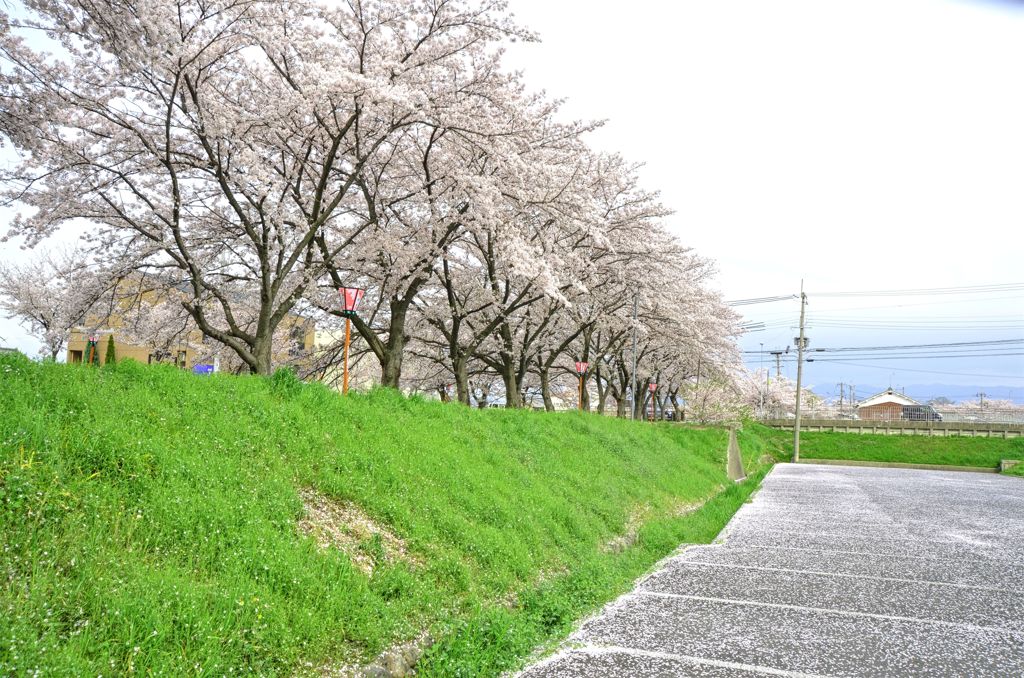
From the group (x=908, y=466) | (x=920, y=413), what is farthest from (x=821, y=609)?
(x=920, y=413)

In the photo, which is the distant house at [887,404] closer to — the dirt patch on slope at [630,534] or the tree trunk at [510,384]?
the tree trunk at [510,384]

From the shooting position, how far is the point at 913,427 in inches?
2216

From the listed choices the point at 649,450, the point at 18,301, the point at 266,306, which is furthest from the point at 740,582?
the point at 18,301

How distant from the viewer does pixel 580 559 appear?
8.92 metres

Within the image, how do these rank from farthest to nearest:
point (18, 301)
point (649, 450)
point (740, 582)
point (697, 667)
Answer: point (18, 301) < point (649, 450) < point (740, 582) < point (697, 667)

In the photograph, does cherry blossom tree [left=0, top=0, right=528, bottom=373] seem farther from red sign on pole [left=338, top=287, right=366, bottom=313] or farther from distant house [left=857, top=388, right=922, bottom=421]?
distant house [left=857, top=388, right=922, bottom=421]

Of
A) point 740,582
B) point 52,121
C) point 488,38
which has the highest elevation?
point 488,38

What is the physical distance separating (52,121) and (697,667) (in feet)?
42.2

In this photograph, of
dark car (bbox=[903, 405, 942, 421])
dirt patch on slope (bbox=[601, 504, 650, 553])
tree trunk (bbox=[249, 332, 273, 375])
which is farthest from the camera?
dark car (bbox=[903, 405, 942, 421])

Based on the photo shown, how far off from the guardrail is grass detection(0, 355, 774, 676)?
52.7 meters

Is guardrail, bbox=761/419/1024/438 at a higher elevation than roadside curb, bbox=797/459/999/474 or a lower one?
higher

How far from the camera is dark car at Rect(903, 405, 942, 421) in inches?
3022

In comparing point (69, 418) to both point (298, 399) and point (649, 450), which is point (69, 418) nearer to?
point (298, 399)

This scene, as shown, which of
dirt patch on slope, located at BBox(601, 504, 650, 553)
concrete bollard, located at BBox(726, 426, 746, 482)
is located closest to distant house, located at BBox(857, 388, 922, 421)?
concrete bollard, located at BBox(726, 426, 746, 482)
